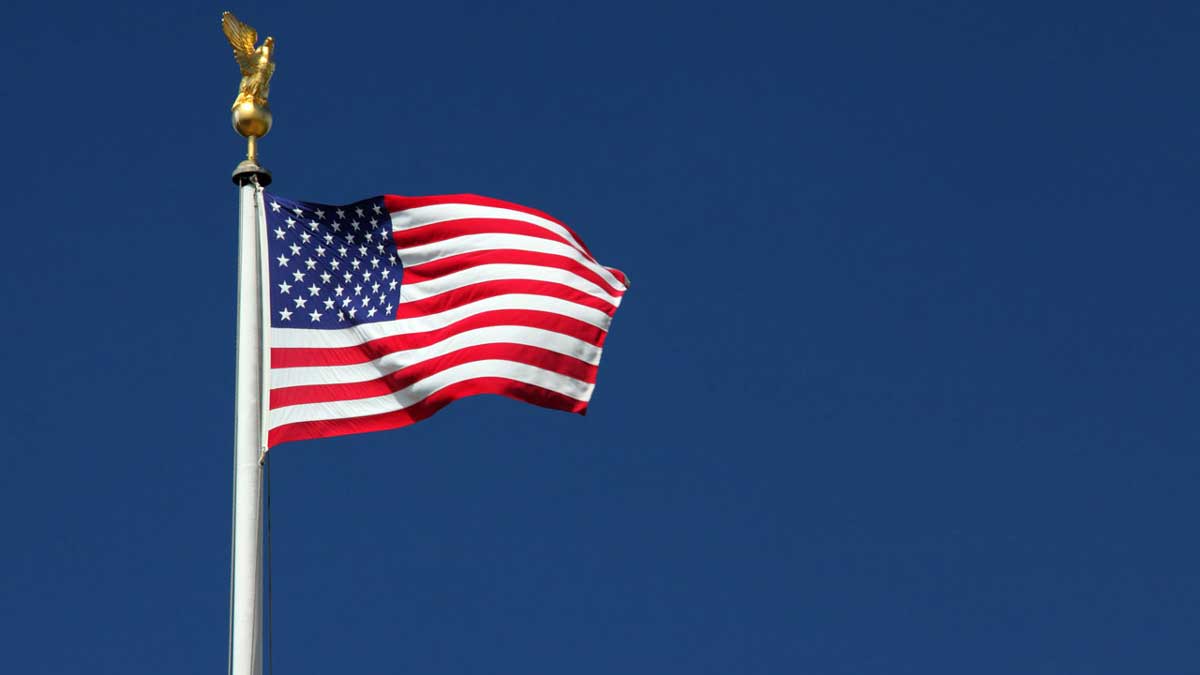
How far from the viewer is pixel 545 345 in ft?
72.8

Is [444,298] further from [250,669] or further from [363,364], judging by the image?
[250,669]

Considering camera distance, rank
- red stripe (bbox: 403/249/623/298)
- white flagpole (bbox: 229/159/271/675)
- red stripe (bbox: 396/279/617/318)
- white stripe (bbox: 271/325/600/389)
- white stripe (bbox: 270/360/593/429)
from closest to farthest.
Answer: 1. white flagpole (bbox: 229/159/271/675)
2. white stripe (bbox: 270/360/593/429)
3. white stripe (bbox: 271/325/600/389)
4. red stripe (bbox: 396/279/617/318)
5. red stripe (bbox: 403/249/623/298)

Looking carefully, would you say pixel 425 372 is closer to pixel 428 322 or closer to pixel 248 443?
pixel 428 322

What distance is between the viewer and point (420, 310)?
2180 cm

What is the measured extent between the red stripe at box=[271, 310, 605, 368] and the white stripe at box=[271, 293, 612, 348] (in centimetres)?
5

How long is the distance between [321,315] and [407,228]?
1948mm

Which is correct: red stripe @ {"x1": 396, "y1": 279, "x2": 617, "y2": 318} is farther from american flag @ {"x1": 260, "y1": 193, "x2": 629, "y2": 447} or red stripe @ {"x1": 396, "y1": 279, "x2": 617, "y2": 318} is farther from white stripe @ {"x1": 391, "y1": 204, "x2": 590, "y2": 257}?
white stripe @ {"x1": 391, "y1": 204, "x2": 590, "y2": 257}

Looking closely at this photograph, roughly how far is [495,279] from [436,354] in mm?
1399

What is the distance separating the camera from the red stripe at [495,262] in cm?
2214

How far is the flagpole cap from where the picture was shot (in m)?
20.0

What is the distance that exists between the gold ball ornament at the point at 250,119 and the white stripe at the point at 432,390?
2836 millimetres

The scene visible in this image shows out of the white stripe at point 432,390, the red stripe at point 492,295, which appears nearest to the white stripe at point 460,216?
the red stripe at point 492,295

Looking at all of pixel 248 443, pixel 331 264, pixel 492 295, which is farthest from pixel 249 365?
pixel 492 295

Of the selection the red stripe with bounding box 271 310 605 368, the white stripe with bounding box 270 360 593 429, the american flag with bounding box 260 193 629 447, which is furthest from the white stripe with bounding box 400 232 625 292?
the white stripe with bounding box 270 360 593 429
